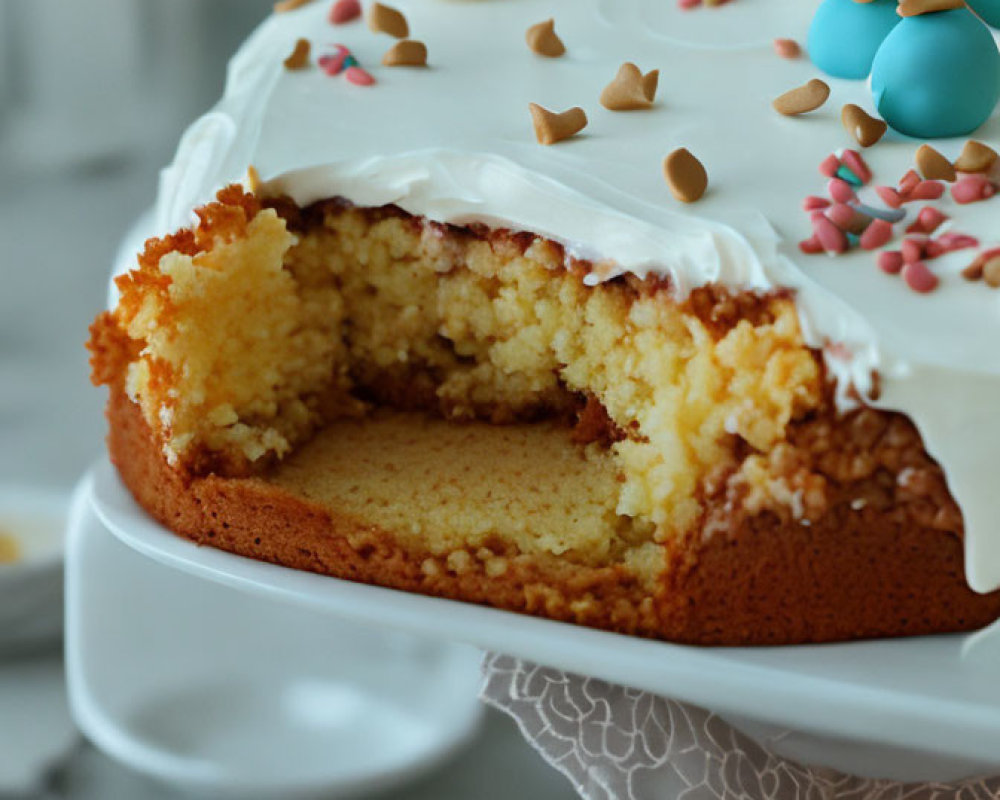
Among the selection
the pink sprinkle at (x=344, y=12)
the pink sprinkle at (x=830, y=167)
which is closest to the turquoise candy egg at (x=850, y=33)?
the pink sprinkle at (x=830, y=167)

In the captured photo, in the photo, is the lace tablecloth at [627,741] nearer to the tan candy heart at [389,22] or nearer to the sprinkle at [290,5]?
the tan candy heart at [389,22]

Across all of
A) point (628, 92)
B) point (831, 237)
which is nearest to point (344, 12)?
point (628, 92)

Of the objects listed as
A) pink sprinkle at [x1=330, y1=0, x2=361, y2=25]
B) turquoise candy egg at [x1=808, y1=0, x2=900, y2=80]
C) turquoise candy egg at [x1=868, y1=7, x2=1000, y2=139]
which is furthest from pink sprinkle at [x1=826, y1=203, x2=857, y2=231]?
pink sprinkle at [x1=330, y1=0, x2=361, y2=25]

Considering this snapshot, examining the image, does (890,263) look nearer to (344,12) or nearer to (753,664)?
(753,664)

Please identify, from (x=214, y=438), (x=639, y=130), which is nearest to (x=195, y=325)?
(x=214, y=438)

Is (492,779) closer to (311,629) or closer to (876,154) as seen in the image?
(311,629)

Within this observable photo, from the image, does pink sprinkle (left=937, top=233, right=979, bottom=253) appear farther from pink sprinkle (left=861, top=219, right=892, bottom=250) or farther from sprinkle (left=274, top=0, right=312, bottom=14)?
sprinkle (left=274, top=0, right=312, bottom=14)

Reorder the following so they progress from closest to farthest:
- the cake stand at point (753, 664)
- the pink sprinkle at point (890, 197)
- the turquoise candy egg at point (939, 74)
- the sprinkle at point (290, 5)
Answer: the cake stand at point (753, 664)
the pink sprinkle at point (890, 197)
the turquoise candy egg at point (939, 74)
the sprinkle at point (290, 5)
